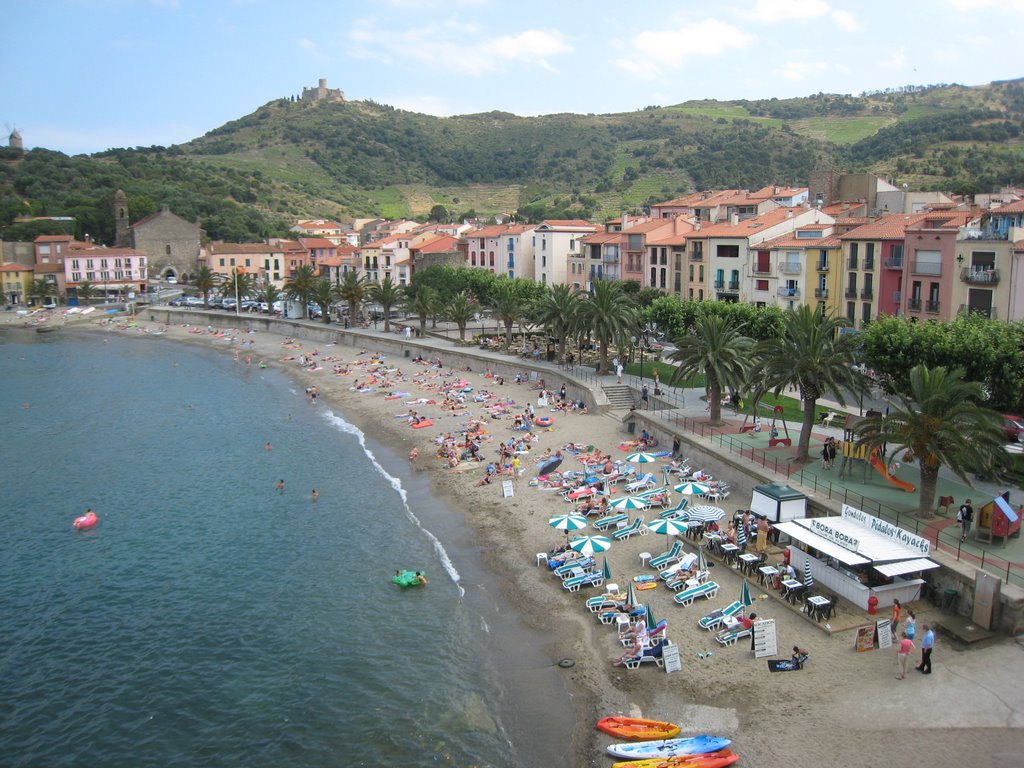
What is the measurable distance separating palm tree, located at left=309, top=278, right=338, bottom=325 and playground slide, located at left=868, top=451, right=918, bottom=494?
68864mm

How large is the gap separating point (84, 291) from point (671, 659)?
119811 millimetres

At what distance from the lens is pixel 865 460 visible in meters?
30.9

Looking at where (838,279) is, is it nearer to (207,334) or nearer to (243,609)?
(243,609)

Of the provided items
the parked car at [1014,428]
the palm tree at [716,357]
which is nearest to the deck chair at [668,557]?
the palm tree at [716,357]

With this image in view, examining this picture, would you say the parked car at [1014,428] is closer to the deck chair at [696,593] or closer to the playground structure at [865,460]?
the playground structure at [865,460]

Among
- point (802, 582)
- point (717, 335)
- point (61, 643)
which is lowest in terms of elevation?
point (61, 643)

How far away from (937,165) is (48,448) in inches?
4371

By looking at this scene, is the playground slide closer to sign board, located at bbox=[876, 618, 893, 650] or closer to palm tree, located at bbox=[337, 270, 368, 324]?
sign board, located at bbox=[876, 618, 893, 650]

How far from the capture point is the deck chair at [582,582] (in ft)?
88.6

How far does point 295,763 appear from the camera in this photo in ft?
64.2

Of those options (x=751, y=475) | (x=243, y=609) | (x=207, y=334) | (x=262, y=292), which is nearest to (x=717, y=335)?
(x=751, y=475)

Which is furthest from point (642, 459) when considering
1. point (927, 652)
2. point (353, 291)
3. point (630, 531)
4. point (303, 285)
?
point (303, 285)

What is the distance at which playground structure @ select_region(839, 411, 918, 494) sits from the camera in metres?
29.4

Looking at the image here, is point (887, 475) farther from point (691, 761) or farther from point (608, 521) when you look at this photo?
point (691, 761)
